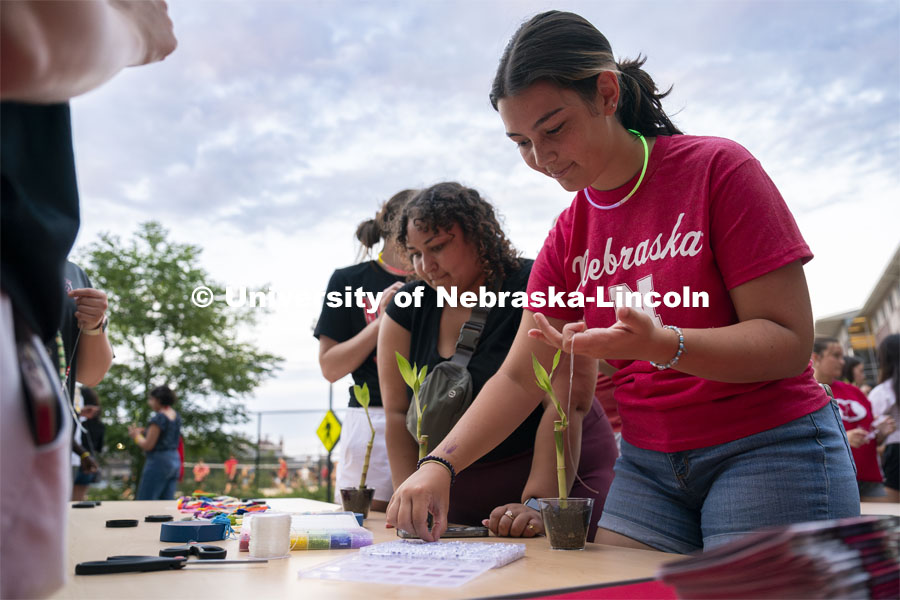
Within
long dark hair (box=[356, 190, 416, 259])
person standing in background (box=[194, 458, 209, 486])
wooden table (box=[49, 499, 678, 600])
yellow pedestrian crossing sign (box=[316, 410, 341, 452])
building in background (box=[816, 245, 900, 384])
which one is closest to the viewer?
wooden table (box=[49, 499, 678, 600])

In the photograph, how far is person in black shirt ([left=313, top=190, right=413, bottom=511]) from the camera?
2590 millimetres

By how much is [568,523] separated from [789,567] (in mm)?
676

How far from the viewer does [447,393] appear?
1.92 meters

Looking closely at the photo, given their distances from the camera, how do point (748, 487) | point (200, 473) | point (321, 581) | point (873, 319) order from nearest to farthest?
point (321, 581), point (748, 487), point (200, 473), point (873, 319)

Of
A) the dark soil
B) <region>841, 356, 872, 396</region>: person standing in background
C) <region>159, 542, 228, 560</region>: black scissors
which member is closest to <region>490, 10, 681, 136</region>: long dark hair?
the dark soil

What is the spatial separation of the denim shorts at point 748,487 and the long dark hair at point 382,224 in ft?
4.47

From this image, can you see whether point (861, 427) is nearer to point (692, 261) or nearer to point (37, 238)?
point (692, 261)

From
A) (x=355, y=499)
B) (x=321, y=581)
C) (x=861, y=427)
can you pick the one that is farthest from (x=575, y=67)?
(x=861, y=427)

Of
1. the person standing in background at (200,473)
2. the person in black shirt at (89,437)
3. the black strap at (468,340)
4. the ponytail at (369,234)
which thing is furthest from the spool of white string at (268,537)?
the person standing in background at (200,473)

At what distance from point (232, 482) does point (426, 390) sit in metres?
10.3

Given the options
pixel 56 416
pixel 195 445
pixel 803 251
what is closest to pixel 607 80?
pixel 803 251

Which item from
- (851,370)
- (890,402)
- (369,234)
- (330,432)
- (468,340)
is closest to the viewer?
(468,340)

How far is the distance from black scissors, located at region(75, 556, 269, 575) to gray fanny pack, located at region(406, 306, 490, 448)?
807 mm

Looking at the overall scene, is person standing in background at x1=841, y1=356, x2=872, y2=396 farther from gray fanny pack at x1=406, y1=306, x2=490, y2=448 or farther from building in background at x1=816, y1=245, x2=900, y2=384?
building in background at x1=816, y1=245, x2=900, y2=384
